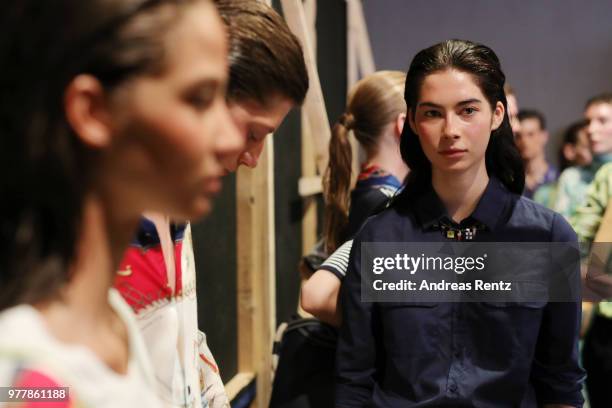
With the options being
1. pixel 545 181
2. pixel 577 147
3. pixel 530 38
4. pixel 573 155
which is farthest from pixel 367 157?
pixel 530 38

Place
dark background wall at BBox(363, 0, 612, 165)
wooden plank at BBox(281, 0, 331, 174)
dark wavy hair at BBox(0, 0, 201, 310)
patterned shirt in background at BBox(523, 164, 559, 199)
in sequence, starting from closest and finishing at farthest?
dark wavy hair at BBox(0, 0, 201, 310) < wooden plank at BBox(281, 0, 331, 174) < patterned shirt in background at BBox(523, 164, 559, 199) < dark background wall at BBox(363, 0, 612, 165)

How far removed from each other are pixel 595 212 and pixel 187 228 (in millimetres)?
1472

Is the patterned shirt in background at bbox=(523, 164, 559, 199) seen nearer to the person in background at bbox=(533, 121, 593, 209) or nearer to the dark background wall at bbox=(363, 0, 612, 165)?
the person in background at bbox=(533, 121, 593, 209)

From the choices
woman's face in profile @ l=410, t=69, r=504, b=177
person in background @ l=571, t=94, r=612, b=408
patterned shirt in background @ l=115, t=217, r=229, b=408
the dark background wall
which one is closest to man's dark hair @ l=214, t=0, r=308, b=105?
patterned shirt in background @ l=115, t=217, r=229, b=408

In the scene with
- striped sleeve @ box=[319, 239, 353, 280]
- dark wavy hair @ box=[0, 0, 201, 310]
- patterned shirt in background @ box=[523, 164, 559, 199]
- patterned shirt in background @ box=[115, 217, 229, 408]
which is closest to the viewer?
dark wavy hair @ box=[0, 0, 201, 310]

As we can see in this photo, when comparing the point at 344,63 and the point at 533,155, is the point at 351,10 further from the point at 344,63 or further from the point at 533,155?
the point at 533,155

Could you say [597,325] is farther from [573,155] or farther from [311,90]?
[573,155]

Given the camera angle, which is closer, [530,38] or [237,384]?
[237,384]

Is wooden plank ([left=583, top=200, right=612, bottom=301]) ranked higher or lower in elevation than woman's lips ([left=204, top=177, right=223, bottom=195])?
lower

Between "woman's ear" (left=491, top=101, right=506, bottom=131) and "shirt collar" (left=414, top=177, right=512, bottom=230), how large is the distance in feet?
0.34

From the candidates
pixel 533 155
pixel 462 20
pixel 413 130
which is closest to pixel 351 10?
pixel 462 20

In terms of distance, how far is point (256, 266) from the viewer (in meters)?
2.54

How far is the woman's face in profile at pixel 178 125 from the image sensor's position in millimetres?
462

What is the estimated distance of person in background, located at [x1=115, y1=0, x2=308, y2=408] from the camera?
2.45ft
